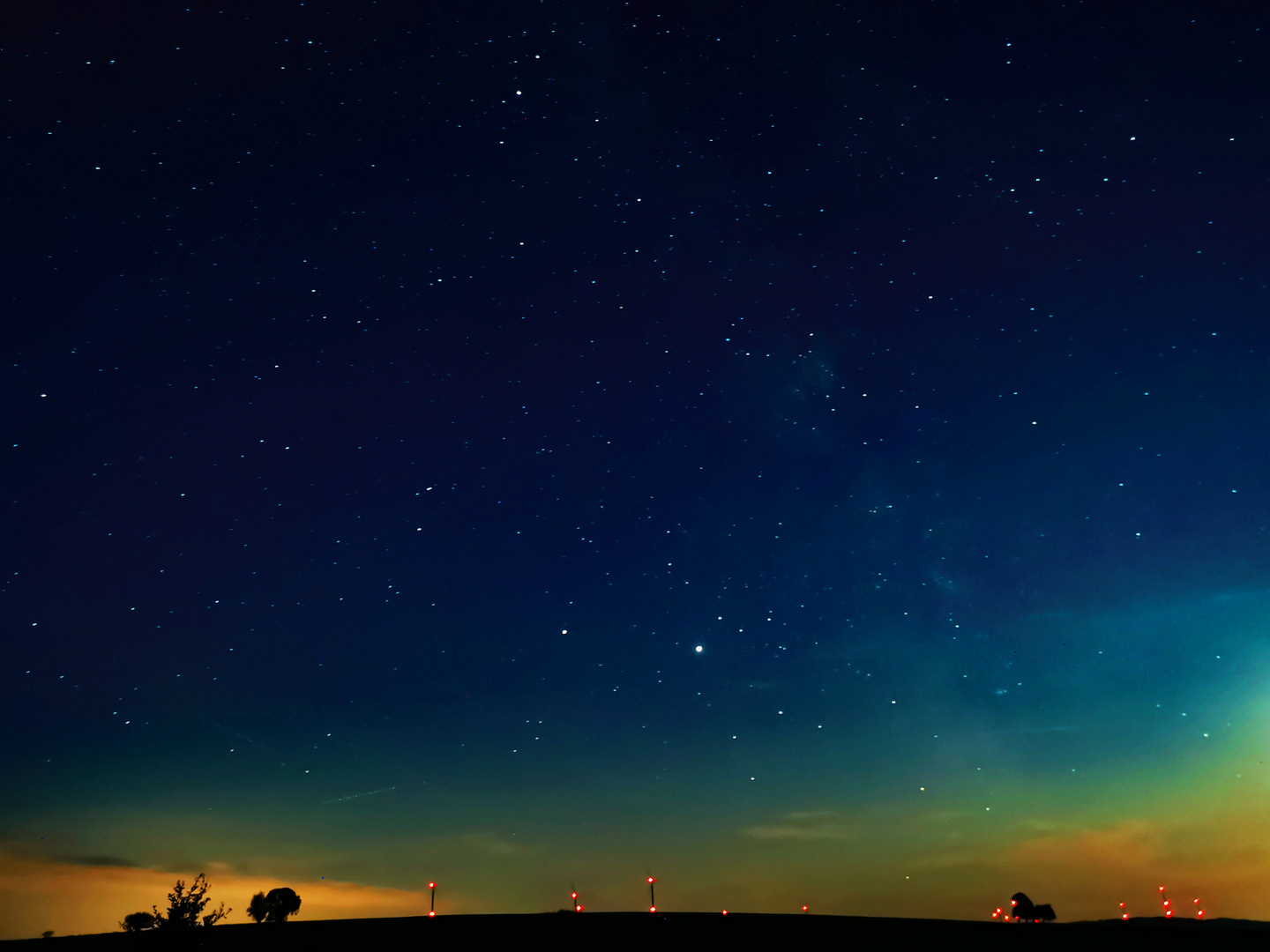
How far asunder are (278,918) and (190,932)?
35034 mm

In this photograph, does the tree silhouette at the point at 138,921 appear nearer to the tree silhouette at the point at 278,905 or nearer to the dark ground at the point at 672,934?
the tree silhouette at the point at 278,905

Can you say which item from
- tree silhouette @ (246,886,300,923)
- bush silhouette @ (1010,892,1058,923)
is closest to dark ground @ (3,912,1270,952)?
bush silhouette @ (1010,892,1058,923)

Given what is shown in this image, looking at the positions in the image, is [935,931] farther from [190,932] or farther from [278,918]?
[278,918]

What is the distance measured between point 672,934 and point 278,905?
4431 cm

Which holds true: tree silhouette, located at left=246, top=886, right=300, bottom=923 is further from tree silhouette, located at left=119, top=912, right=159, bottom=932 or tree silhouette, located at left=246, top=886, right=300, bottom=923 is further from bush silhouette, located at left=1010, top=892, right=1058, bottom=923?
bush silhouette, located at left=1010, top=892, right=1058, bottom=923

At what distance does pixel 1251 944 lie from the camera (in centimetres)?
3262

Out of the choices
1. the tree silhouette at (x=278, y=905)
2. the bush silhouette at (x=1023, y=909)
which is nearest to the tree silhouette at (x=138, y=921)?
the tree silhouette at (x=278, y=905)

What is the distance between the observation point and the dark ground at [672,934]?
35219mm

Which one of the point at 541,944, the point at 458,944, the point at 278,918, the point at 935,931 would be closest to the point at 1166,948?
the point at 935,931

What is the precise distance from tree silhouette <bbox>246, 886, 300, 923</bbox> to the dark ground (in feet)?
73.5

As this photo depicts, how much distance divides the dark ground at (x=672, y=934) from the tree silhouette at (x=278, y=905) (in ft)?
73.5

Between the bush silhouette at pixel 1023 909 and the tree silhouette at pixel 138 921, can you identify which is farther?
the tree silhouette at pixel 138 921

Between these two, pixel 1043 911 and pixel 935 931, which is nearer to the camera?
pixel 935 931

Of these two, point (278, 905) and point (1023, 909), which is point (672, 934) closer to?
point (1023, 909)
